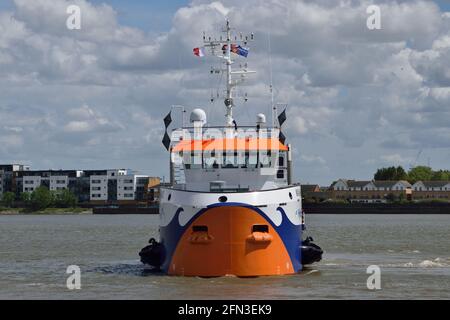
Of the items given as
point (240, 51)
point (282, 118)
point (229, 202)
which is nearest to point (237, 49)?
point (240, 51)

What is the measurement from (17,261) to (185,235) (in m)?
18.7

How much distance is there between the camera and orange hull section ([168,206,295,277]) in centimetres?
3750

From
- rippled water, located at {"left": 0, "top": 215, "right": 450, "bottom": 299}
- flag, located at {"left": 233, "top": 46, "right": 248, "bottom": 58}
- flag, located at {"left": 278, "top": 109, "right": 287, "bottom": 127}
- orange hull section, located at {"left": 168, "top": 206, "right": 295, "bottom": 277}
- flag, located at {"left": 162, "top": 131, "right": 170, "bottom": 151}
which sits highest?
flag, located at {"left": 233, "top": 46, "right": 248, "bottom": 58}

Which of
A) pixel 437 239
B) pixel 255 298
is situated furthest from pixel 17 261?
pixel 437 239

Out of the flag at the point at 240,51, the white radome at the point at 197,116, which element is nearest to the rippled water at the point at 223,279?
the white radome at the point at 197,116

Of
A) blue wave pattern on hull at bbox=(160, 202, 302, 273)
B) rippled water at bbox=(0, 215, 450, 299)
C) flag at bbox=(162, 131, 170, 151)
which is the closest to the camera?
rippled water at bbox=(0, 215, 450, 299)

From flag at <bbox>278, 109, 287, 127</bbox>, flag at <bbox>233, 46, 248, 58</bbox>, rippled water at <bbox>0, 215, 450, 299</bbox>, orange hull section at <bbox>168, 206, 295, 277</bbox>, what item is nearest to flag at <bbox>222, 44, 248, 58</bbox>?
flag at <bbox>233, 46, 248, 58</bbox>

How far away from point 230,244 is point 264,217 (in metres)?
1.72

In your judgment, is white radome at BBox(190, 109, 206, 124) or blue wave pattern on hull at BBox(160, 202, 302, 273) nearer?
blue wave pattern on hull at BBox(160, 202, 302, 273)

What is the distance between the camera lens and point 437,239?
264 feet

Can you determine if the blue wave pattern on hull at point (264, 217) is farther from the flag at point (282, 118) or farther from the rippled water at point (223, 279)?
the flag at point (282, 118)

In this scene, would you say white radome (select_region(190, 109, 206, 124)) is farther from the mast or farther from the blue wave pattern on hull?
the blue wave pattern on hull

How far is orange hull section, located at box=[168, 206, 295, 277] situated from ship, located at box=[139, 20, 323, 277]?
1.5 inches
